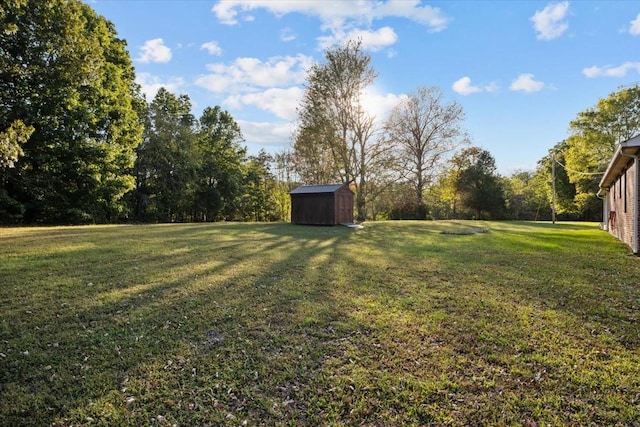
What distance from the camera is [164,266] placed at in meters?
6.88

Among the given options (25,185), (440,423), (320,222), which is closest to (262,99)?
(320,222)

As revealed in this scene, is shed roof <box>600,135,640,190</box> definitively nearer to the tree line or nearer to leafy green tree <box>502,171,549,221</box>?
the tree line

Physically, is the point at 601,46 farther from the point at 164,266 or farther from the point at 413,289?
the point at 164,266

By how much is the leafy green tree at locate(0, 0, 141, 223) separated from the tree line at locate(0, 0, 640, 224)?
0.06 meters

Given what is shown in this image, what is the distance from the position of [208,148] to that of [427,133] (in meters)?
19.6

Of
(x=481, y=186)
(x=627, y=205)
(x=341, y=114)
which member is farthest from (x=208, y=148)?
(x=627, y=205)

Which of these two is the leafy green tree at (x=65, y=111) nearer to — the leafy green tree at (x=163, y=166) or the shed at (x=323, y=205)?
the leafy green tree at (x=163, y=166)

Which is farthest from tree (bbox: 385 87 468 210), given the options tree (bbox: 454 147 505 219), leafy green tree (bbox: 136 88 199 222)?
leafy green tree (bbox: 136 88 199 222)

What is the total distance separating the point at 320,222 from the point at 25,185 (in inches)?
595

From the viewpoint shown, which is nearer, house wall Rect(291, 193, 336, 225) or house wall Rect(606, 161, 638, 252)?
house wall Rect(606, 161, 638, 252)

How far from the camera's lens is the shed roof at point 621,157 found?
7.65 meters

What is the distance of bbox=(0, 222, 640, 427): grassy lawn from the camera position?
2529 mm

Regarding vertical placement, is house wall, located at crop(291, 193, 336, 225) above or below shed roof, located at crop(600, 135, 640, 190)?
below

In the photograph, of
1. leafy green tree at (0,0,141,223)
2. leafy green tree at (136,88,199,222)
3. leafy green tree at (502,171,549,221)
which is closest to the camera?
leafy green tree at (0,0,141,223)
